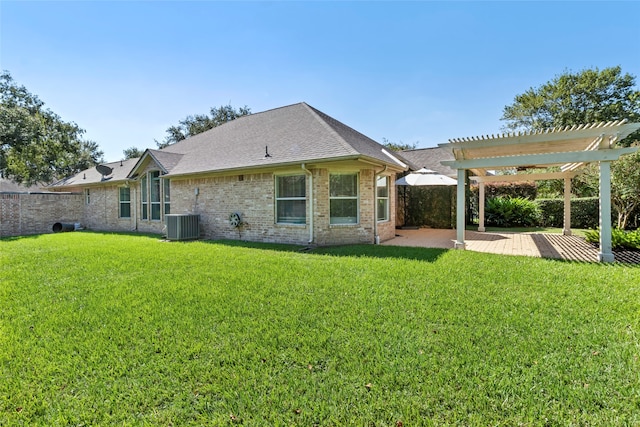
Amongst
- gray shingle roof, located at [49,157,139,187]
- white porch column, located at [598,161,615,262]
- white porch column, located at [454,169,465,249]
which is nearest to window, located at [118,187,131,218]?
gray shingle roof, located at [49,157,139,187]

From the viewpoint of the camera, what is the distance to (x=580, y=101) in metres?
29.0

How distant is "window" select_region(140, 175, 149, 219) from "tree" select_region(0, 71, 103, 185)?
984 cm

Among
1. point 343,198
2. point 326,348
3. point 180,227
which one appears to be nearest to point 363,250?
point 343,198

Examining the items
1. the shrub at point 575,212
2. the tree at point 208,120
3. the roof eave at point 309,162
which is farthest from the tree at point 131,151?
the shrub at point 575,212

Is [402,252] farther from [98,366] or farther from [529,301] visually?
[98,366]

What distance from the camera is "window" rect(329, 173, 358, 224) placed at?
33.5 ft

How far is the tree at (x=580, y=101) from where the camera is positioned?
27.0m

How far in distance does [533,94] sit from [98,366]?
40858 mm

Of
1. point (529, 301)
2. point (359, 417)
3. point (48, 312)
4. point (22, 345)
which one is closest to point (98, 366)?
point (22, 345)

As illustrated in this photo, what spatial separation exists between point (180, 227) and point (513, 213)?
16359 mm

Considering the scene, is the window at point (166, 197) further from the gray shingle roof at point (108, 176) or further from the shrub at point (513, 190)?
the shrub at point (513, 190)

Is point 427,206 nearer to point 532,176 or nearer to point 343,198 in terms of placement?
point 532,176

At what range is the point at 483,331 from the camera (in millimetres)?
3686

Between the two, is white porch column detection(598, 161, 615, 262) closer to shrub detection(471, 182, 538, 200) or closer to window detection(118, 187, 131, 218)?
shrub detection(471, 182, 538, 200)
